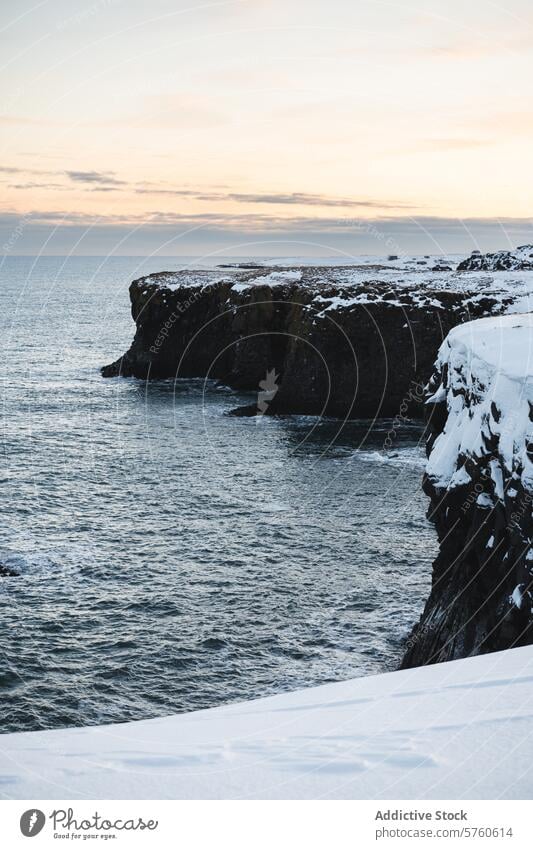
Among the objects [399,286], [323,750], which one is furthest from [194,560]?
[399,286]

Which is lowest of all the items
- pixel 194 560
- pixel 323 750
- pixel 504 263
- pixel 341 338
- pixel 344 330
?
pixel 194 560

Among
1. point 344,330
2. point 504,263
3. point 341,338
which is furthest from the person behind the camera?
point 504,263

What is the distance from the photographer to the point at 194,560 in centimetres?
3938

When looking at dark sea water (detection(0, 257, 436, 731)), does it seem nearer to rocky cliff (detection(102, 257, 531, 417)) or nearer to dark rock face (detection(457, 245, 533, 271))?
rocky cliff (detection(102, 257, 531, 417))

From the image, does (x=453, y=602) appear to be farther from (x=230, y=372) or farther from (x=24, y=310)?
(x=24, y=310)

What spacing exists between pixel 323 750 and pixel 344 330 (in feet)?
218

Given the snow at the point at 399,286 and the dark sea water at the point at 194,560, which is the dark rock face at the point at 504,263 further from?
the dark sea water at the point at 194,560

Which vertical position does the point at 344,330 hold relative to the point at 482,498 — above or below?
above

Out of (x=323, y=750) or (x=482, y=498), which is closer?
(x=323, y=750)

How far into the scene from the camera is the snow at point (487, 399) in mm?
22172
